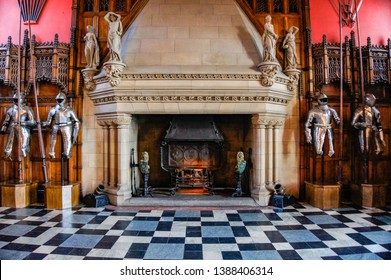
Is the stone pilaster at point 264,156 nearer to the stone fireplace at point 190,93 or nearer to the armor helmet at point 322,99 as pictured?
the stone fireplace at point 190,93

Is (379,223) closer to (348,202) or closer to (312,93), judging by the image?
(348,202)

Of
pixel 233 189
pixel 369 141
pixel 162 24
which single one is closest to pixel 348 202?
pixel 369 141

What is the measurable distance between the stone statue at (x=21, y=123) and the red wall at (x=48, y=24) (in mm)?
1599

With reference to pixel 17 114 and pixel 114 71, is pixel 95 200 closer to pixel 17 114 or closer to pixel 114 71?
pixel 17 114

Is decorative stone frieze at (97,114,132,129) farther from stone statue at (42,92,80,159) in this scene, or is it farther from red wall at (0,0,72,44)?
red wall at (0,0,72,44)

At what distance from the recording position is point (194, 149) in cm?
543

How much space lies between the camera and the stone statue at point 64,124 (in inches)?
183

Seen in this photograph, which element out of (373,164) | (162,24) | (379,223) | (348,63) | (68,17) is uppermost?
(68,17)

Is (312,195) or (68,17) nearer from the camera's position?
(312,195)

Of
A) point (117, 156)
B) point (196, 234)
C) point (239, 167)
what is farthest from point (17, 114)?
point (239, 167)

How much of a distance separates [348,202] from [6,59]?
25.9ft

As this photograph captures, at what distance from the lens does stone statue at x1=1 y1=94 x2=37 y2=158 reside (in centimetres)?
475

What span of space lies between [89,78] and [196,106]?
2302 millimetres

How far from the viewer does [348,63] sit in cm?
499
